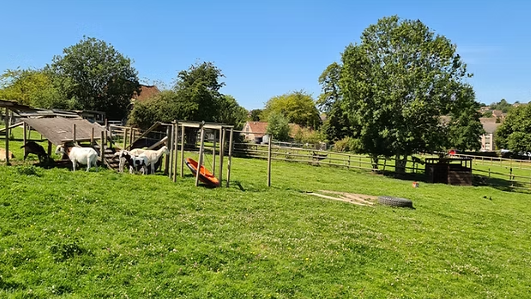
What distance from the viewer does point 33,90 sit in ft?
177

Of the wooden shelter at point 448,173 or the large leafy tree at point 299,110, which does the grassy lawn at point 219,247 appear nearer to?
the wooden shelter at point 448,173

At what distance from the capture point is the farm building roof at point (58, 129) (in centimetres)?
1514

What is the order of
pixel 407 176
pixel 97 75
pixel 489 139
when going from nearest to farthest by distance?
pixel 407 176 < pixel 97 75 < pixel 489 139

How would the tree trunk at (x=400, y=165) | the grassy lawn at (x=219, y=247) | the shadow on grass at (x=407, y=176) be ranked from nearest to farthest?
the grassy lawn at (x=219, y=247) → the shadow on grass at (x=407, y=176) → the tree trunk at (x=400, y=165)

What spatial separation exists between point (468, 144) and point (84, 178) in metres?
72.8

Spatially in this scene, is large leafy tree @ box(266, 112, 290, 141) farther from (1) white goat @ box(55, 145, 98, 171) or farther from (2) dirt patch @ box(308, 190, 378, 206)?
(1) white goat @ box(55, 145, 98, 171)

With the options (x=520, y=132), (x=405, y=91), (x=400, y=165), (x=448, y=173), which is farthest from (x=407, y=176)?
(x=520, y=132)

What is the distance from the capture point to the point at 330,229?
10.4 metres

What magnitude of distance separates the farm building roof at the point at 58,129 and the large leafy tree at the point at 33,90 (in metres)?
32.1

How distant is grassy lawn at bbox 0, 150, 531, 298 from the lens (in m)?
6.58

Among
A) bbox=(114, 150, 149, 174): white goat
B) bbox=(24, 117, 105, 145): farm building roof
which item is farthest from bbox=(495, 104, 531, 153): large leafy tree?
bbox=(24, 117, 105, 145): farm building roof

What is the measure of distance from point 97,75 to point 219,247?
164 feet

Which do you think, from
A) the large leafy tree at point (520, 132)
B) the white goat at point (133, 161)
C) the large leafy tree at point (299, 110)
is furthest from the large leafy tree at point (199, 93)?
the large leafy tree at point (520, 132)

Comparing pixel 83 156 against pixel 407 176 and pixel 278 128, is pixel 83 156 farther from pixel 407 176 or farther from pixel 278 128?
pixel 278 128
